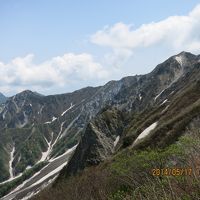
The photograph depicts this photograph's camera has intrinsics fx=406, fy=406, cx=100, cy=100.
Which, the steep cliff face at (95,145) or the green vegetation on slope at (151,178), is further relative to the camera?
the steep cliff face at (95,145)

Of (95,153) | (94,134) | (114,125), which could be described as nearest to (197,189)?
(95,153)

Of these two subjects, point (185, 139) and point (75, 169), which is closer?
point (185, 139)

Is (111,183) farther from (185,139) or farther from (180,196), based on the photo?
(180,196)

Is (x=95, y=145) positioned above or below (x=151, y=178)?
above

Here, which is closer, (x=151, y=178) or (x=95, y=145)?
(x=151, y=178)

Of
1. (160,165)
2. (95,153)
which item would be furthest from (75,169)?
(160,165)

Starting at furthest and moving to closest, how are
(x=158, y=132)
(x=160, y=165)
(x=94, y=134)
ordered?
1. (x=94, y=134)
2. (x=158, y=132)
3. (x=160, y=165)

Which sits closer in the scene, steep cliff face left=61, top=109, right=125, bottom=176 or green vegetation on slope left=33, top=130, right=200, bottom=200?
green vegetation on slope left=33, top=130, right=200, bottom=200

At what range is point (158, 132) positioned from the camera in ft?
188

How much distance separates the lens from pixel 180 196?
1186cm

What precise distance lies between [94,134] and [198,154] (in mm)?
92946

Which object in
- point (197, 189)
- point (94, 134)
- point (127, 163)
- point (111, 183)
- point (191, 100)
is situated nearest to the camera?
point (197, 189)

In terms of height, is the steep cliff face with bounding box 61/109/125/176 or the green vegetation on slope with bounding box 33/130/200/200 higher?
the steep cliff face with bounding box 61/109/125/176

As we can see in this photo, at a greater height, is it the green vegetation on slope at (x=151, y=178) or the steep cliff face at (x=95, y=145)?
the steep cliff face at (x=95, y=145)
